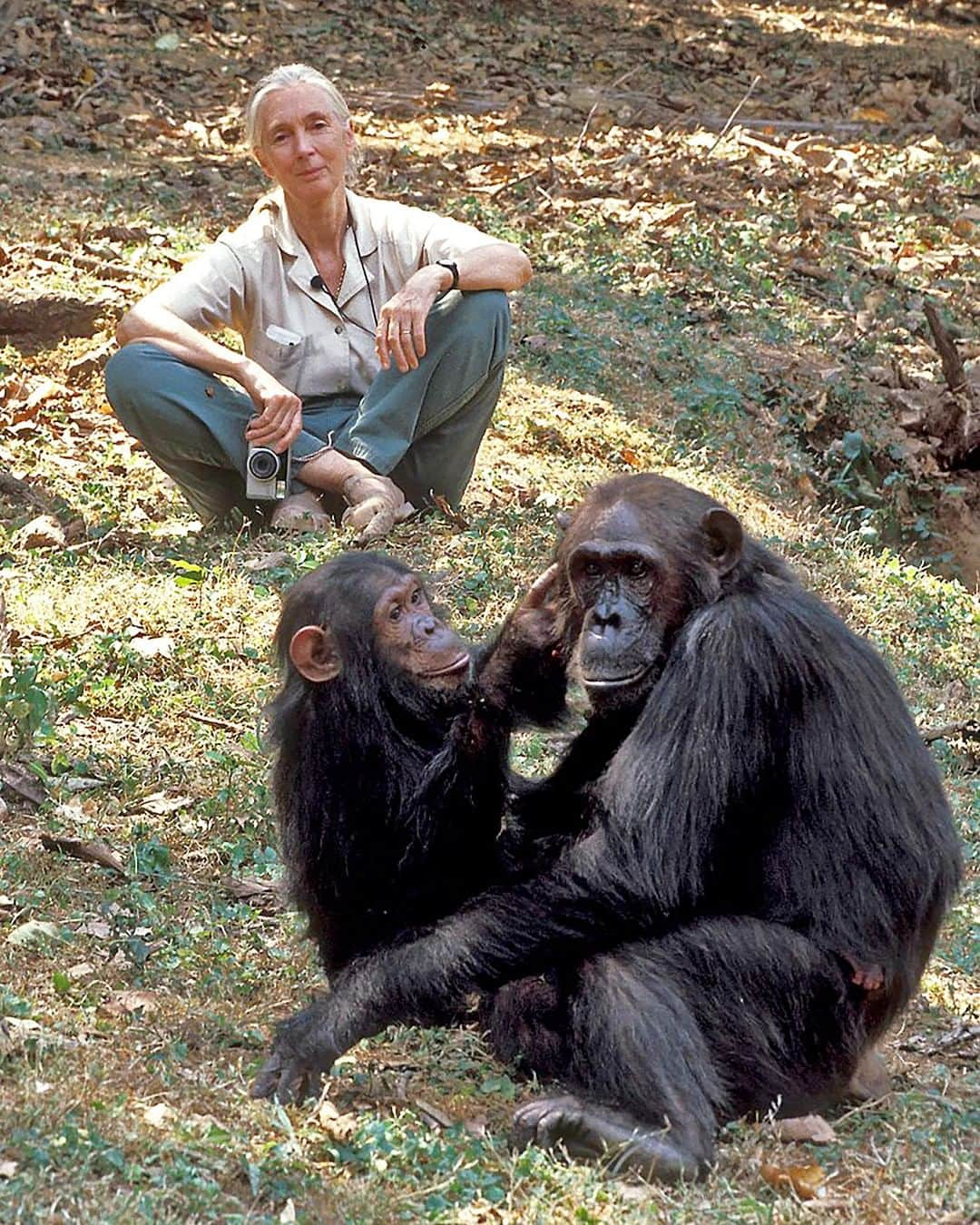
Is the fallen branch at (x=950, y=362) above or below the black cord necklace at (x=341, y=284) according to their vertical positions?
below

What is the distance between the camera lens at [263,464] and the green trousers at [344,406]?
0.25ft

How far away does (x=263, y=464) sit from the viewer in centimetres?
766

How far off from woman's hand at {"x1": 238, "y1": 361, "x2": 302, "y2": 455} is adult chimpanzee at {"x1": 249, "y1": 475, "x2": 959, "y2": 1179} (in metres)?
3.35

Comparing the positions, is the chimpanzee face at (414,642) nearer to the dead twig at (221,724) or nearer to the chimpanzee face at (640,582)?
the chimpanzee face at (640,582)

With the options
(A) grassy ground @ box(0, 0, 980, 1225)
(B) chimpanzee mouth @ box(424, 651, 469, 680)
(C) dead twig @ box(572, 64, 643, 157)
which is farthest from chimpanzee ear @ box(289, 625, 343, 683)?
(C) dead twig @ box(572, 64, 643, 157)

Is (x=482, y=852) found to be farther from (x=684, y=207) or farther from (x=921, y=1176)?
(x=684, y=207)

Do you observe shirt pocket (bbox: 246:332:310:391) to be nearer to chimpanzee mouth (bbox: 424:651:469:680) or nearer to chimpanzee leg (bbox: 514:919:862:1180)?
chimpanzee mouth (bbox: 424:651:469:680)

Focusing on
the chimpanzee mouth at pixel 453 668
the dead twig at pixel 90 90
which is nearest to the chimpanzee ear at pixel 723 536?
the chimpanzee mouth at pixel 453 668

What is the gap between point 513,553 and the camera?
7691 mm

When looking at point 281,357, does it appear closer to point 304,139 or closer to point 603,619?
point 304,139

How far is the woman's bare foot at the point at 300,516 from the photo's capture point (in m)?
7.70

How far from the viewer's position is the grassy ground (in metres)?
3.73

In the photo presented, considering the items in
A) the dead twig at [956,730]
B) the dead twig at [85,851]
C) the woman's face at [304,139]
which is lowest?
the dead twig at [85,851]

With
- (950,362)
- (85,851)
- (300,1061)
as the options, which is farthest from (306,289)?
(300,1061)
